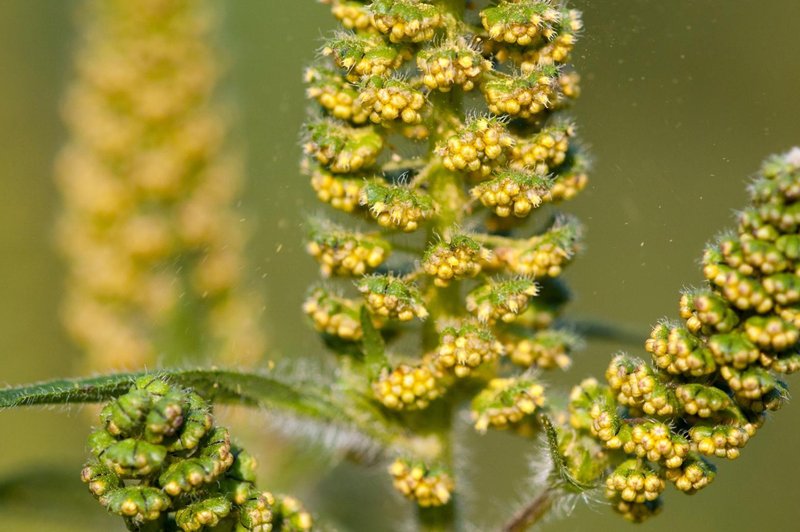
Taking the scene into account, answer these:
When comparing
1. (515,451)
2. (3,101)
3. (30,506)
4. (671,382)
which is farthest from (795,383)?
(3,101)

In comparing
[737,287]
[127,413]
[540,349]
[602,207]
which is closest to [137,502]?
[127,413]


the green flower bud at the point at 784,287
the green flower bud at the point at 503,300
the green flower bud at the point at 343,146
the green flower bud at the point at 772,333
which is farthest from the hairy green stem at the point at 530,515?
the green flower bud at the point at 343,146

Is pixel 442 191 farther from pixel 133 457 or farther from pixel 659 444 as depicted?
pixel 133 457

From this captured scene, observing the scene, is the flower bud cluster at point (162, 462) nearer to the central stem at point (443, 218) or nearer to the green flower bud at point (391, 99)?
the central stem at point (443, 218)

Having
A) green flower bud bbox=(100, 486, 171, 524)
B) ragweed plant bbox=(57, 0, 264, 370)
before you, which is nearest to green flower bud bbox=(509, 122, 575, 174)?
green flower bud bbox=(100, 486, 171, 524)

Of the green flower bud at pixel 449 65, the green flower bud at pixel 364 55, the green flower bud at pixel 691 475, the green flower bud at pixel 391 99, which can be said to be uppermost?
the green flower bud at pixel 449 65

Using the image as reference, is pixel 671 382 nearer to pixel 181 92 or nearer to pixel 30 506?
pixel 30 506
